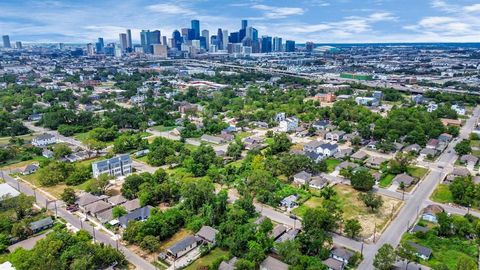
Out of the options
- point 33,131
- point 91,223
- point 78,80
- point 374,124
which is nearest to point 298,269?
point 91,223

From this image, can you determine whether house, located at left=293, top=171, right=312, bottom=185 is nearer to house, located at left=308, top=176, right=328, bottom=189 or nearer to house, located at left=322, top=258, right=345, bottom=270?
house, located at left=308, top=176, right=328, bottom=189

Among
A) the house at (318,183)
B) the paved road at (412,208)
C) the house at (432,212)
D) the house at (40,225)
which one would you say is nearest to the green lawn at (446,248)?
the paved road at (412,208)

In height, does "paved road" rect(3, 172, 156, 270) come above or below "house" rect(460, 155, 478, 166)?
below

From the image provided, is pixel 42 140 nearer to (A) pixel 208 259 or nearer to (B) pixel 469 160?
(A) pixel 208 259

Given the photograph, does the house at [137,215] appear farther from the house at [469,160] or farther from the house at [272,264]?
the house at [469,160]

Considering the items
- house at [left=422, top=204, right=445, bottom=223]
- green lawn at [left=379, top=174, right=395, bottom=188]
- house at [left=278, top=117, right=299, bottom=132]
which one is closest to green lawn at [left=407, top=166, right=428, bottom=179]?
green lawn at [left=379, top=174, right=395, bottom=188]

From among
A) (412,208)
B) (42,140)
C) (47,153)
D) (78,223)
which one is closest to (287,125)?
(412,208)
